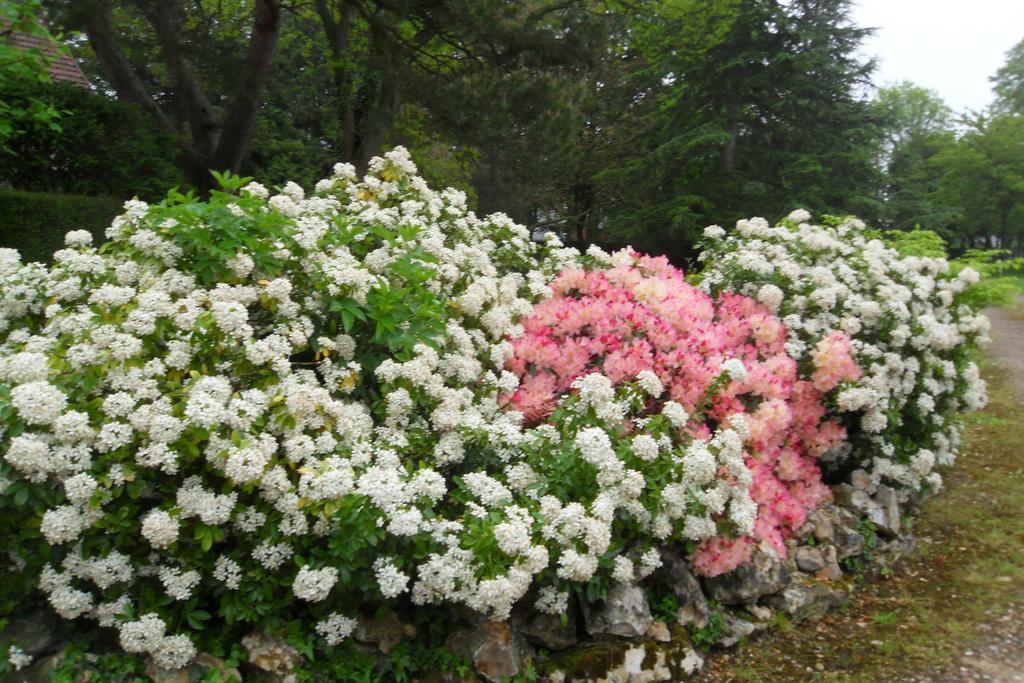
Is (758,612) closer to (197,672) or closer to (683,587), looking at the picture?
(683,587)

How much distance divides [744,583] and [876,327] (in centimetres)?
225

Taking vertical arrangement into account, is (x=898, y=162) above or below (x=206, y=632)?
above

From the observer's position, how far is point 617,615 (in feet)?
11.2

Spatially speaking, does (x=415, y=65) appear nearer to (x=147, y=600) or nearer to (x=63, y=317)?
(x=63, y=317)

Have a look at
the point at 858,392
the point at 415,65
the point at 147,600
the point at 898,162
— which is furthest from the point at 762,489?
the point at 898,162

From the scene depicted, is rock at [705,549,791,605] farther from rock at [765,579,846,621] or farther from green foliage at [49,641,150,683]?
green foliage at [49,641,150,683]

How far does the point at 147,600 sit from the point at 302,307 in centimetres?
134

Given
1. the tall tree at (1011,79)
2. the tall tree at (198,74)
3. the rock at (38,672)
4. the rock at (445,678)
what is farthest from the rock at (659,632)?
the tall tree at (1011,79)

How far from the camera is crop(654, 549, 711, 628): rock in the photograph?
12.3ft

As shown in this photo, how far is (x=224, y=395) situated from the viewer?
2.83 metres

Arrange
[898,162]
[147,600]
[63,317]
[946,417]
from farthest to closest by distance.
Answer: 1. [898,162]
2. [946,417]
3. [63,317]
4. [147,600]

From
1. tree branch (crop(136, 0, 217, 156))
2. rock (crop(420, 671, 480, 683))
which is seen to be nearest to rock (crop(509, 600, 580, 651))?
rock (crop(420, 671, 480, 683))

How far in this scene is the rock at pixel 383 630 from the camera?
3057 mm

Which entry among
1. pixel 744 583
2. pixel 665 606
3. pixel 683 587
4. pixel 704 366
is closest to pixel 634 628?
pixel 665 606
